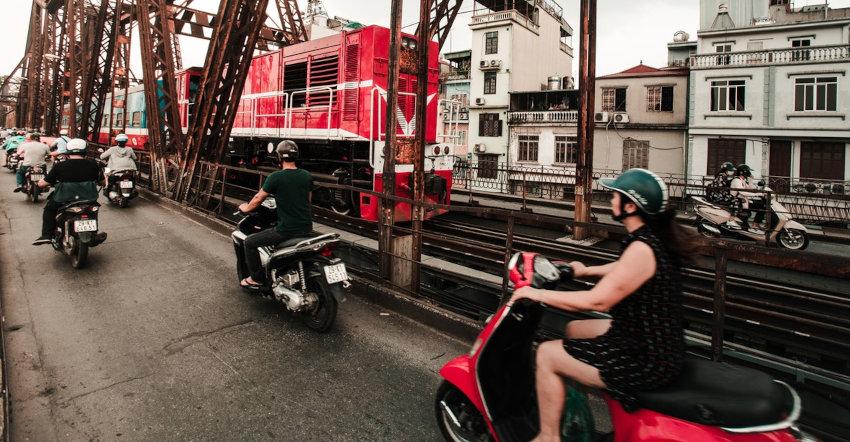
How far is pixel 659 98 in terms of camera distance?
2686cm

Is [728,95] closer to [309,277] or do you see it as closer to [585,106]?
[585,106]

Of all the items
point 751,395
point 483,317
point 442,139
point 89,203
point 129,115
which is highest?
point 129,115

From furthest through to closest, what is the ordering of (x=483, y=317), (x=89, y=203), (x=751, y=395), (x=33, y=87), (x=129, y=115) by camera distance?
1. (x=33, y=87)
2. (x=129, y=115)
3. (x=89, y=203)
4. (x=483, y=317)
5. (x=751, y=395)

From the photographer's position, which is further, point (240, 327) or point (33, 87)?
point (33, 87)

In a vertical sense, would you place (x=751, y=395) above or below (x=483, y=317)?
above

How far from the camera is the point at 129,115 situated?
20359 mm

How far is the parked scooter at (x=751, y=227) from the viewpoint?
368 inches

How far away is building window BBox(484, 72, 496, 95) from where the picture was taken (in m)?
33.7

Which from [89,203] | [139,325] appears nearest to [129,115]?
[89,203]

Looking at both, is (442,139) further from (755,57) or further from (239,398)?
(755,57)

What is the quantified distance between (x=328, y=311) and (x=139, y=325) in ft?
5.98

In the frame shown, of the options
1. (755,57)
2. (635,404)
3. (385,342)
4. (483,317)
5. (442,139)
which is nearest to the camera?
(635,404)

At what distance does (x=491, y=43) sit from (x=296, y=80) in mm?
25953

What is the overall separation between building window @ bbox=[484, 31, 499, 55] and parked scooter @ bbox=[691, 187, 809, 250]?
85.9 feet
